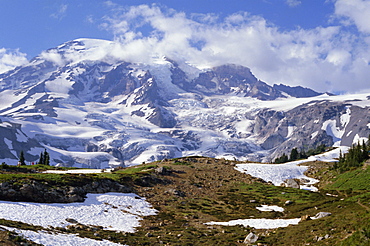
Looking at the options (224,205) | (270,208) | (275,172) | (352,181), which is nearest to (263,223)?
(270,208)

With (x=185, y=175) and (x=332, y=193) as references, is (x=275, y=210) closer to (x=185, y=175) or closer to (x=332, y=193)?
(x=332, y=193)

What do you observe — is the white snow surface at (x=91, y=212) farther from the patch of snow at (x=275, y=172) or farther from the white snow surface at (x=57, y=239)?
the patch of snow at (x=275, y=172)

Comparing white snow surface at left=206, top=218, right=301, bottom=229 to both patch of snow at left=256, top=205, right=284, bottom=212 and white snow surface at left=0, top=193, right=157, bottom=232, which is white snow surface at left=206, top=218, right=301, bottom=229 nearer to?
patch of snow at left=256, top=205, right=284, bottom=212

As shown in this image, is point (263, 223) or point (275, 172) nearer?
point (263, 223)

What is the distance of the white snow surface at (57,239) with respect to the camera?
27.2 m

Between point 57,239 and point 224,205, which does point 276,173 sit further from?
point 57,239

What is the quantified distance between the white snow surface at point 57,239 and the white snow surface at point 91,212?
148 inches

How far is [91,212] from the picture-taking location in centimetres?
4094

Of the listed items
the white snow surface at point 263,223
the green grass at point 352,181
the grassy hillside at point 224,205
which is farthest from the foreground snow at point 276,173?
the white snow surface at point 263,223

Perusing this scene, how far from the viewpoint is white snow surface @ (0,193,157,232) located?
1355 inches

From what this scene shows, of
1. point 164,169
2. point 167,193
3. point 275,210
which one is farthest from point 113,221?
point 164,169

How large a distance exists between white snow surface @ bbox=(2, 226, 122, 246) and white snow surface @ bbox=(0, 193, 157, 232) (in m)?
3.75

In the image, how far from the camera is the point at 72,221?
36.1 m

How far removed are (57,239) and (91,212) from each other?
1251cm
